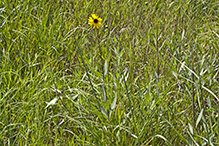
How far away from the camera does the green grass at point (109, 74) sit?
131 centimetres

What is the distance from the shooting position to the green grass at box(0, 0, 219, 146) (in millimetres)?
1313

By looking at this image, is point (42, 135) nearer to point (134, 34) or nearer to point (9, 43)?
point (9, 43)

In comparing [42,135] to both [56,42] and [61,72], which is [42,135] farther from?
[56,42]

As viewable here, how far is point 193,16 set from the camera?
246 cm

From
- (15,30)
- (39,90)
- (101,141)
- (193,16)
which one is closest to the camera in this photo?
(101,141)

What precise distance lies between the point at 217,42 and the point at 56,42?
1201mm

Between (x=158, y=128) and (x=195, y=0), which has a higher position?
(x=195, y=0)

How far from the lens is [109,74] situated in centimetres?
182

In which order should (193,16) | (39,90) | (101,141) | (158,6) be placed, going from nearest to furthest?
→ (101,141)
(39,90)
(193,16)
(158,6)

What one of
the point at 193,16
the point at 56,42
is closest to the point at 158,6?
the point at 193,16

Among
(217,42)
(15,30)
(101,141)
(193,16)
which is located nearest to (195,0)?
(193,16)

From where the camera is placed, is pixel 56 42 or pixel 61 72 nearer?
pixel 61 72

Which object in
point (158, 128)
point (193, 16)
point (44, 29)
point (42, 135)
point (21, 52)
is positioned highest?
point (193, 16)

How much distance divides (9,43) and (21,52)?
6.0 inches
